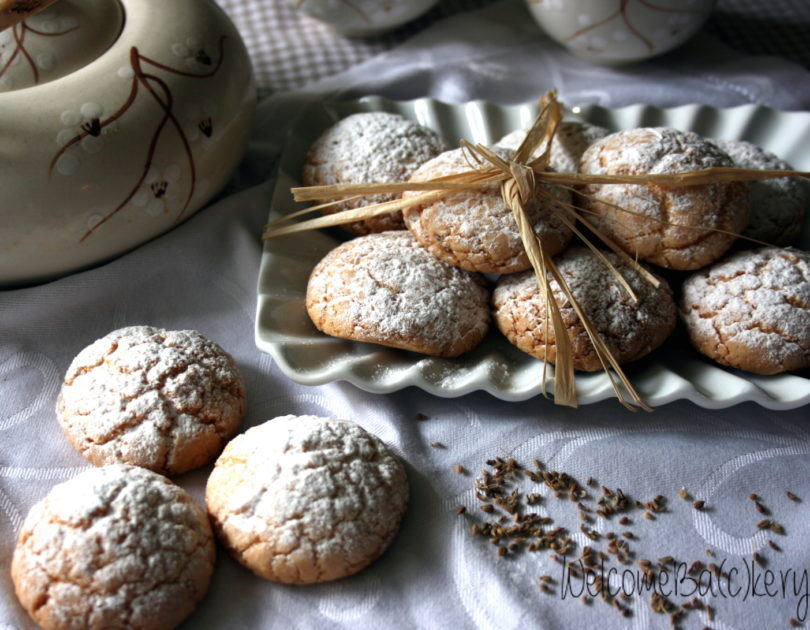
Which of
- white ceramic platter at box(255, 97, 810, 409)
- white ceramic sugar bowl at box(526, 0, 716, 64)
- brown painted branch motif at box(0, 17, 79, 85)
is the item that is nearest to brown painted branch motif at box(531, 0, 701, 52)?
white ceramic sugar bowl at box(526, 0, 716, 64)

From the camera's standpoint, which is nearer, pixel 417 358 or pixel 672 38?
pixel 417 358

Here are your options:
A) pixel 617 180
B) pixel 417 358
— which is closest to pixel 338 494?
pixel 417 358

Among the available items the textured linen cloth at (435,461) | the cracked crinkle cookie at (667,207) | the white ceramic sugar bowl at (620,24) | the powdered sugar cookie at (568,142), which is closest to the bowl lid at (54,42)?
the textured linen cloth at (435,461)

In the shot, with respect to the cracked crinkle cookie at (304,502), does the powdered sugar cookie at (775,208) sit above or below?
above

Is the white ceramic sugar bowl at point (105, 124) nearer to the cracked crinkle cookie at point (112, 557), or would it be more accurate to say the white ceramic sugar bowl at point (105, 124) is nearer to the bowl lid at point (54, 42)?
the bowl lid at point (54, 42)

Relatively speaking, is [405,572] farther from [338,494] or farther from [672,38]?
[672,38]
